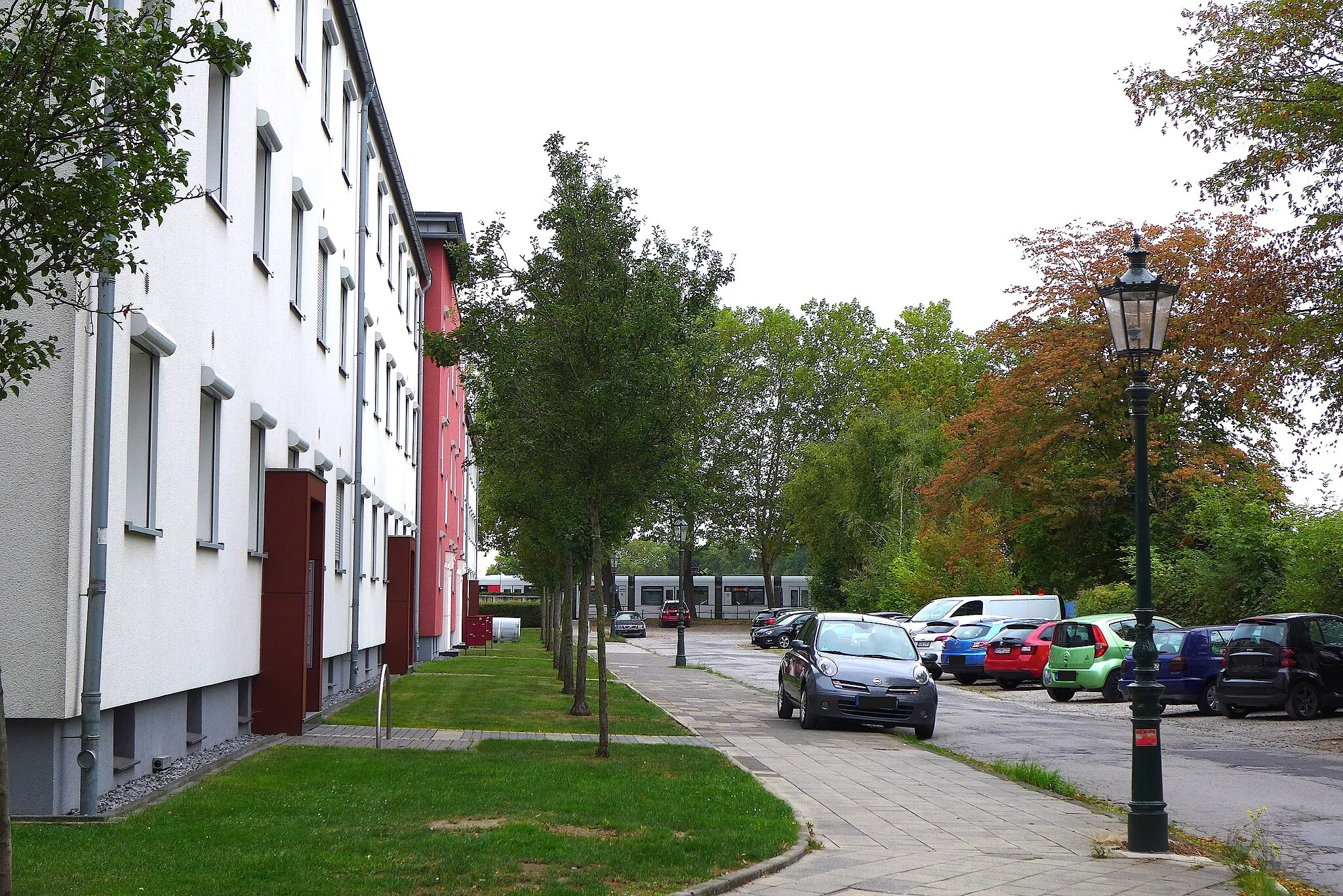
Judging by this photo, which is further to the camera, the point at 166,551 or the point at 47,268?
the point at 166,551

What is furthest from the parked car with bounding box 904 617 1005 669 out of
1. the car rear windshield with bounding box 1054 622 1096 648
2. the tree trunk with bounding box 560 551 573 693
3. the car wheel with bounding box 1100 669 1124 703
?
the tree trunk with bounding box 560 551 573 693

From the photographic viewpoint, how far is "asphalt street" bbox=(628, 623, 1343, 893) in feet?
35.4

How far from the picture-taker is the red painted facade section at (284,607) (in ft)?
51.9

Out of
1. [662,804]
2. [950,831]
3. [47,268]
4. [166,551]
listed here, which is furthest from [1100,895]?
[166,551]

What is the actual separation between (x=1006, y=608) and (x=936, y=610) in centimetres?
246

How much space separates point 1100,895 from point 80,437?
7.53m

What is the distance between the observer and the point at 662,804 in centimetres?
1041

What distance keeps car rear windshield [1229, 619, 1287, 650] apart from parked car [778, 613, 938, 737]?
585cm

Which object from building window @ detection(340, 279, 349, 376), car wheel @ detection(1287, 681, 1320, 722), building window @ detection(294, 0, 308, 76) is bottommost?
car wheel @ detection(1287, 681, 1320, 722)

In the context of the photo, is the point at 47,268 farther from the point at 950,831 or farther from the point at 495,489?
the point at 495,489

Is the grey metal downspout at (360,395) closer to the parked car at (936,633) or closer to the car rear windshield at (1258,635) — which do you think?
the car rear windshield at (1258,635)

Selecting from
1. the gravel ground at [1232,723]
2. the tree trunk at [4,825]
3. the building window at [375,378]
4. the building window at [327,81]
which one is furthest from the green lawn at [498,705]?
the tree trunk at [4,825]

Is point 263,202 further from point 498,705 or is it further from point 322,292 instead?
point 498,705

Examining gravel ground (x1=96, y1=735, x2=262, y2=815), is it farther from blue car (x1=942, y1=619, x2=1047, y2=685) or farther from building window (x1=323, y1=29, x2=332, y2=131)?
blue car (x1=942, y1=619, x2=1047, y2=685)
